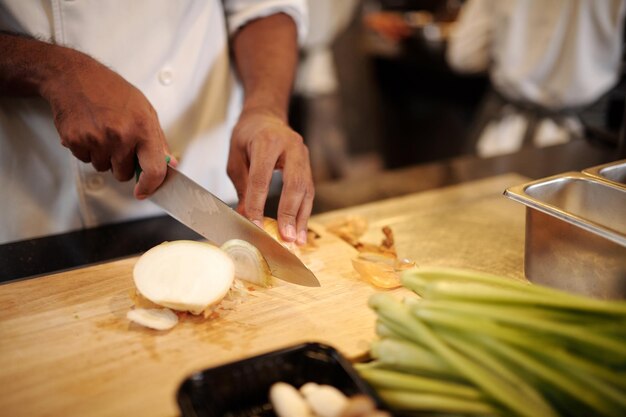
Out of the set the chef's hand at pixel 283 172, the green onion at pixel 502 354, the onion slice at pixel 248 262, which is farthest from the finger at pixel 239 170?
the green onion at pixel 502 354

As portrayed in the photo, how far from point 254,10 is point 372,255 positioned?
92cm

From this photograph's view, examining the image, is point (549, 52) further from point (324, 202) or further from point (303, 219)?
point (303, 219)

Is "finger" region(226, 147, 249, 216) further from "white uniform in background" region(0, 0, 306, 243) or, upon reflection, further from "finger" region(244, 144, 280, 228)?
"white uniform in background" region(0, 0, 306, 243)

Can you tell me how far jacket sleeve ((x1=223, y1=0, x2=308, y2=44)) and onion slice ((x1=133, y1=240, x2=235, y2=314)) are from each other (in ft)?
2.99

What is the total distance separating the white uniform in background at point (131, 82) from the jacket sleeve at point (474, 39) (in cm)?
174

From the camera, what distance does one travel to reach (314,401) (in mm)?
840

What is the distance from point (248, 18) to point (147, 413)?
1294 mm

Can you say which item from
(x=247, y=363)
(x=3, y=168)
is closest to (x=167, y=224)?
(x=3, y=168)

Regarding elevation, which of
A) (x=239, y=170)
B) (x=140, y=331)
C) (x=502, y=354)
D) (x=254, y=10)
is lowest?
(x=140, y=331)

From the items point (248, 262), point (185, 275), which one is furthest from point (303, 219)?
point (185, 275)

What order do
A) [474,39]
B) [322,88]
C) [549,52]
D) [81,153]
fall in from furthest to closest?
[322,88], [474,39], [549,52], [81,153]

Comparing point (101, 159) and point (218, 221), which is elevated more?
point (101, 159)

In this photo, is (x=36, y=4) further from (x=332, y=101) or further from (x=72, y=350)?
(x=332, y=101)

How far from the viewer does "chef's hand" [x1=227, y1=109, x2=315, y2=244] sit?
1.32 m
